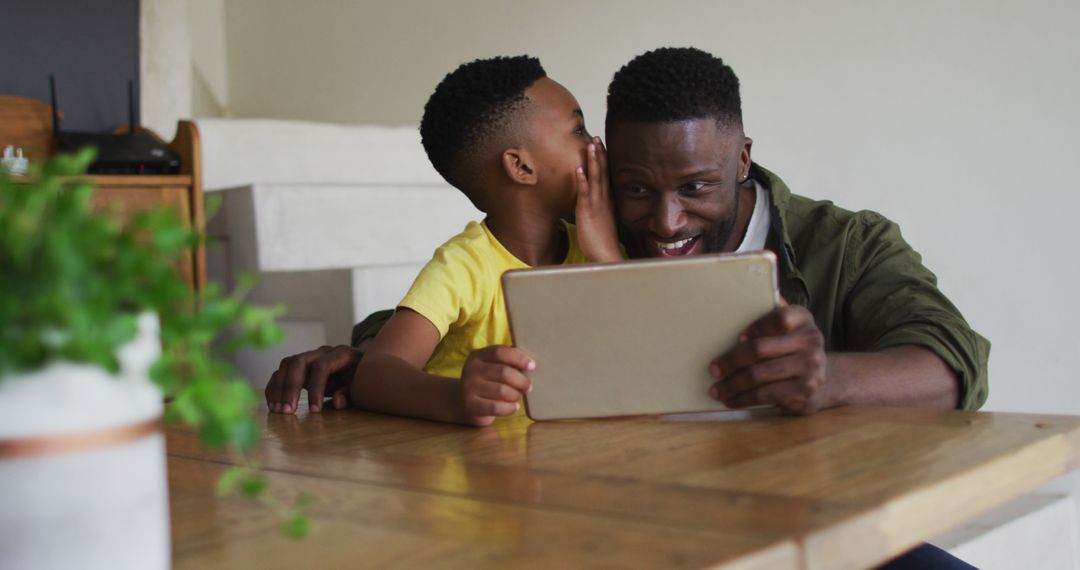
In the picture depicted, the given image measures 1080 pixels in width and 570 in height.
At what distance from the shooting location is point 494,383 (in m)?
1.00

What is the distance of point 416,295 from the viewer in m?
1.29

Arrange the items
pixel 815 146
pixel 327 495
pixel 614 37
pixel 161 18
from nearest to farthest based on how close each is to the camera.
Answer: pixel 327 495, pixel 815 146, pixel 614 37, pixel 161 18

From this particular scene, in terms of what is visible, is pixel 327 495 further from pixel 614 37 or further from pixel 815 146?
pixel 614 37

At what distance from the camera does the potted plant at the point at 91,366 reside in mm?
363

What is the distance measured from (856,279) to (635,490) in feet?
2.43

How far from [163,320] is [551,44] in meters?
3.32

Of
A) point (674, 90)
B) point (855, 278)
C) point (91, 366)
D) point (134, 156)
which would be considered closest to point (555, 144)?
point (674, 90)

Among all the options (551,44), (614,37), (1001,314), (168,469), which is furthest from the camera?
(551,44)

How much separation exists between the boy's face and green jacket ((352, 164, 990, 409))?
0.26 m

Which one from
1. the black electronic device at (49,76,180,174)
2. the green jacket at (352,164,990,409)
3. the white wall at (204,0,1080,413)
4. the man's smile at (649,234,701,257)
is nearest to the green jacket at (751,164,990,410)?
the green jacket at (352,164,990,409)

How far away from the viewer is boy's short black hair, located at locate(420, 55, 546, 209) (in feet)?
4.83

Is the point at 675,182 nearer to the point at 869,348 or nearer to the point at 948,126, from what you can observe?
the point at 869,348

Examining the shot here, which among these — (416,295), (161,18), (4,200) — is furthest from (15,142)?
(4,200)

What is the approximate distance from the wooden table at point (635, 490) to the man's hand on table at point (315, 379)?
0.90ft
